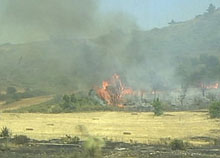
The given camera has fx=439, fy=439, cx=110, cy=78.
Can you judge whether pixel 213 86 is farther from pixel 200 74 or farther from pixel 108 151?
pixel 108 151

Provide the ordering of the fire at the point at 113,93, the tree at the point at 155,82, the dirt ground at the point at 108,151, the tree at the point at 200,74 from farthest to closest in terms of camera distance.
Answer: the tree at the point at 200,74 → the tree at the point at 155,82 → the fire at the point at 113,93 → the dirt ground at the point at 108,151

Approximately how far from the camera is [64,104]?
100062 millimetres

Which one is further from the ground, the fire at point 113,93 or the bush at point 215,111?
the fire at point 113,93

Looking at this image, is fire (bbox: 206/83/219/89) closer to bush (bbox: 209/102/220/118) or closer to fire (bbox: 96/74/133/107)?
fire (bbox: 96/74/133/107)

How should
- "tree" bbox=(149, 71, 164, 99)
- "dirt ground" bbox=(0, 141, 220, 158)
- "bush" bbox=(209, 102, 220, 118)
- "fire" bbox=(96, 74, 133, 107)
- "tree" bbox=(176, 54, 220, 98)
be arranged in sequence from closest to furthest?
"dirt ground" bbox=(0, 141, 220, 158)
"bush" bbox=(209, 102, 220, 118)
"fire" bbox=(96, 74, 133, 107)
"tree" bbox=(149, 71, 164, 99)
"tree" bbox=(176, 54, 220, 98)

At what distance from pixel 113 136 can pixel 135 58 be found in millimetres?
143516

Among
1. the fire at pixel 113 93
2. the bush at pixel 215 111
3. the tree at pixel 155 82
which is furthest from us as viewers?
the tree at pixel 155 82

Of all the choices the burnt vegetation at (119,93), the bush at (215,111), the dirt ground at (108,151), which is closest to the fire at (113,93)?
the burnt vegetation at (119,93)

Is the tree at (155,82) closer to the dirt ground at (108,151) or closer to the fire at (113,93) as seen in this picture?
the fire at (113,93)

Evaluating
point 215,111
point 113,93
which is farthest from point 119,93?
point 215,111

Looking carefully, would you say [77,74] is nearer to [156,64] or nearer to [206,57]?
[156,64]

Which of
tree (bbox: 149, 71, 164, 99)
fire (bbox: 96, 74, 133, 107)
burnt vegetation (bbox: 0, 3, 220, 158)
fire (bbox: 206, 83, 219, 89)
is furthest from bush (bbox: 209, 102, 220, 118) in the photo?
fire (bbox: 206, 83, 219, 89)

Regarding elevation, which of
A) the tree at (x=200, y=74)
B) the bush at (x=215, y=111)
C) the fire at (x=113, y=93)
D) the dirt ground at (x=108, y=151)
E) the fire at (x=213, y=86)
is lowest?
the dirt ground at (x=108, y=151)

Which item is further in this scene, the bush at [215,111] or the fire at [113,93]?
the fire at [113,93]
